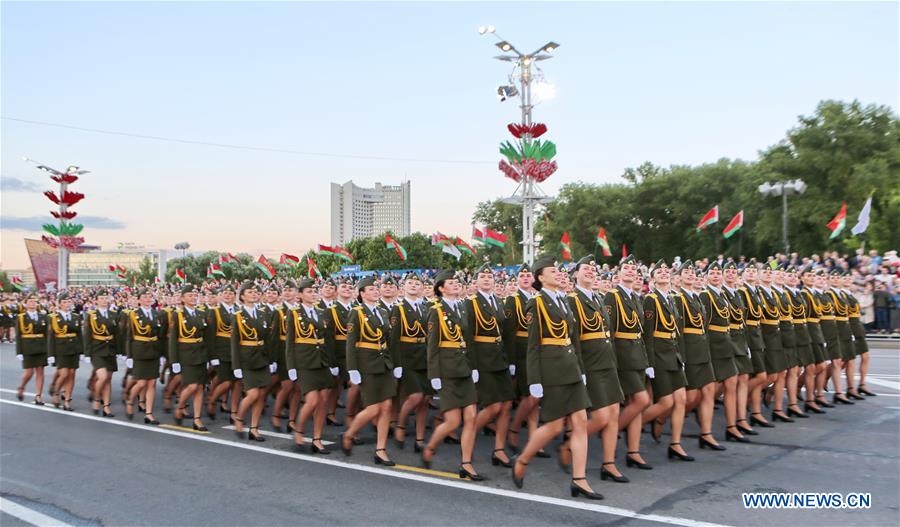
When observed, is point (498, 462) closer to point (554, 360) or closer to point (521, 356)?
point (521, 356)

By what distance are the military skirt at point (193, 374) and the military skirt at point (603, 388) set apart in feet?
19.4

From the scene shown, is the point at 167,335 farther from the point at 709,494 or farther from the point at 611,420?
the point at 709,494

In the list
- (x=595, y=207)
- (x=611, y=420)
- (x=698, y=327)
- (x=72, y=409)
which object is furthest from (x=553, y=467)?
(x=595, y=207)

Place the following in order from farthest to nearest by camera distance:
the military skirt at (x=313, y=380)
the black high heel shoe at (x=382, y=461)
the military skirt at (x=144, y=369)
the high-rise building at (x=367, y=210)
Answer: the high-rise building at (x=367, y=210) < the military skirt at (x=144, y=369) < the military skirt at (x=313, y=380) < the black high heel shoe at (x=382, y=461)

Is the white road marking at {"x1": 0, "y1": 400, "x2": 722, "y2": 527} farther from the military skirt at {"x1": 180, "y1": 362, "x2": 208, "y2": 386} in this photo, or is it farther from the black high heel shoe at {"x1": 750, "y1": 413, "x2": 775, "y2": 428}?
the black high heel shoe at {"x1": 750, "y1": 413, "x2": 775, "y2": 428}

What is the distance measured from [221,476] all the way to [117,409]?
551cm

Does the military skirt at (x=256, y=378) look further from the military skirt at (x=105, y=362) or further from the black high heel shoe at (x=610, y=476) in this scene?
the black high heel shoe at (x=610, y=476)

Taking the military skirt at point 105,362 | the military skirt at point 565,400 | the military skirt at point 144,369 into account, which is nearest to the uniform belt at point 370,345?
the military skirt at point 565,400

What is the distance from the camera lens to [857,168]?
31.5m

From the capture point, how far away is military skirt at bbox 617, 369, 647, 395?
22.2 feet

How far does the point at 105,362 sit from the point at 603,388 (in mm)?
8720

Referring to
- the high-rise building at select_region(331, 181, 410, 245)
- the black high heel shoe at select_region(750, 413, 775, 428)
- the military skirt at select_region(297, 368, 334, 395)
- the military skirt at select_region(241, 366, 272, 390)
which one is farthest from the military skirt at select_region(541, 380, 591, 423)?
the high-rise building at select_region(331, 181, 410, 245)

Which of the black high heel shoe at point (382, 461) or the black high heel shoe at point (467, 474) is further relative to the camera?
the black high heel shoe at point (382, 461)

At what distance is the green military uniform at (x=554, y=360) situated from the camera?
19.4 feet
